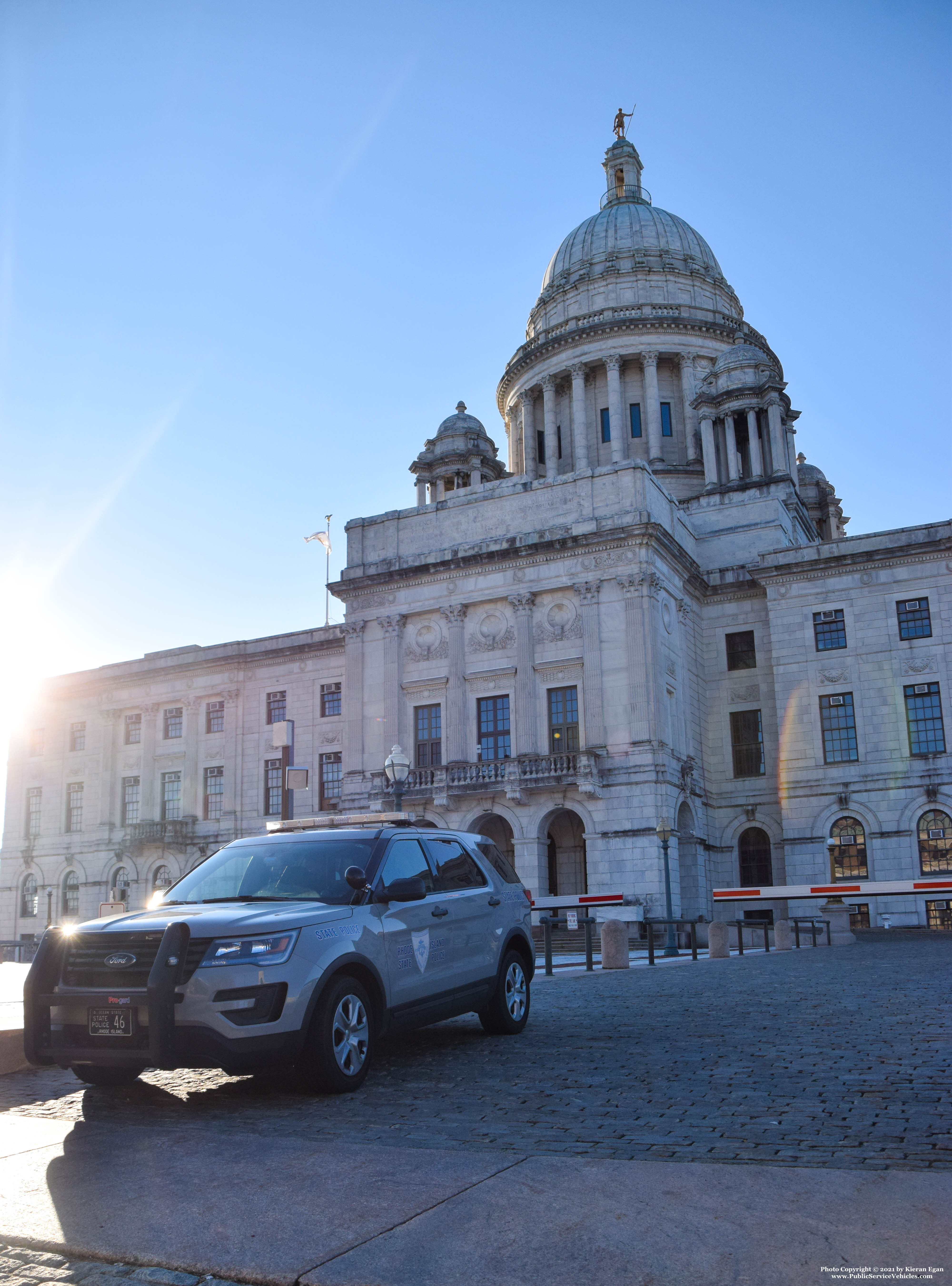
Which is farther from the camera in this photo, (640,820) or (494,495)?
(494,495)

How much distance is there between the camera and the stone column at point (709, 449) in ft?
172

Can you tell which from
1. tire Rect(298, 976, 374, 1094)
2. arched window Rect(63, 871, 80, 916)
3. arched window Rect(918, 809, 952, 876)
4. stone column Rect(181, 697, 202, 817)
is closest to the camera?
tire Rect(298, 976, 374, 1094)

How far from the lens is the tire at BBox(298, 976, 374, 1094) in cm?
777

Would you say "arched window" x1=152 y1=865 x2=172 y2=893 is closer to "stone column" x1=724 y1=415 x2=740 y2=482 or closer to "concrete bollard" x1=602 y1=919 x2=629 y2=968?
"stone column" x1=724 y1=415 x2=740 y2=482

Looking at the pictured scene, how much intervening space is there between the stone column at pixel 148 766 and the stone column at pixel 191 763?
65.4 inches

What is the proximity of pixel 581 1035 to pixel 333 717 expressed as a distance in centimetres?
4197

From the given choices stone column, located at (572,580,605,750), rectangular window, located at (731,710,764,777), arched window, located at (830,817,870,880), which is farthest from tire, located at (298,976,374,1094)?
rectangular window, located at (731,710,764,777)

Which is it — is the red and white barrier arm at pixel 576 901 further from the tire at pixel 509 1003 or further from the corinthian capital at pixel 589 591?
the tire at pixel 509 1003

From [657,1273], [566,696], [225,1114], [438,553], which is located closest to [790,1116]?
[657,1273]

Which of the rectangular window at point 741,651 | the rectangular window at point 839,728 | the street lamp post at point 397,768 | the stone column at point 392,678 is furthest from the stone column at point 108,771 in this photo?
the rectangular window at point 839,728

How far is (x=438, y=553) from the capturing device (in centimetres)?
4450

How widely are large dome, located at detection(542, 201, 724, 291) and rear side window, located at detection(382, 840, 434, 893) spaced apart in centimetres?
5729

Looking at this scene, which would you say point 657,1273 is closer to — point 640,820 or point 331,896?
point 331,896

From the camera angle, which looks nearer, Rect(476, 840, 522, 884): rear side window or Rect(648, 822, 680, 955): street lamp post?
Rect(476, 840, 522, 884): rear side window
